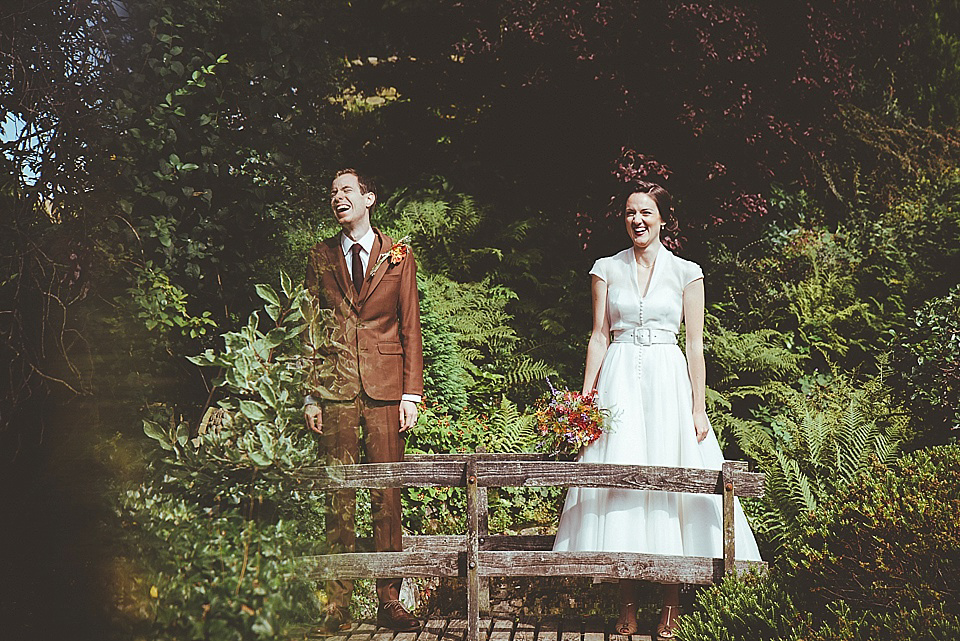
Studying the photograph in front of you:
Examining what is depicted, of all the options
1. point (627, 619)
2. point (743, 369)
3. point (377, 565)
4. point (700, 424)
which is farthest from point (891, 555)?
point (743, 369)

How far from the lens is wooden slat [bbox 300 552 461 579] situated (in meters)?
1.59

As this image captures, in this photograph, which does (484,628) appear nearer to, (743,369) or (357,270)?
(357,270)

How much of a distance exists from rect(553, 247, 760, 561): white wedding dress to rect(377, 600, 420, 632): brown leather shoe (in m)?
0.93

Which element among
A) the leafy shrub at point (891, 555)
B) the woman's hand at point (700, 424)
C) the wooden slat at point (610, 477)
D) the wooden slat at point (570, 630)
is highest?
the woman's hand at point (700, 424)

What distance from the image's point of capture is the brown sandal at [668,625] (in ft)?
14.6

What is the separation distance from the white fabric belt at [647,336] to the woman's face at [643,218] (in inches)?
17.5

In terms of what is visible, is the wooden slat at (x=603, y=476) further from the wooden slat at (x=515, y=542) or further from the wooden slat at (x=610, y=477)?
the wooden slat at (x=515, y=542)

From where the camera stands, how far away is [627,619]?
459 cm

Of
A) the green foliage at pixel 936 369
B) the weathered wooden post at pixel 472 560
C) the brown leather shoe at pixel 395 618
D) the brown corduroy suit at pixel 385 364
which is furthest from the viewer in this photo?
the green foliage at pixel 936 369

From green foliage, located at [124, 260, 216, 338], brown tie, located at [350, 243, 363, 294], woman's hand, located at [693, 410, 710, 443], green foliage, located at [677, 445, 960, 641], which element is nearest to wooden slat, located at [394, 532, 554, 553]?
woman's hand, located at [693, 410, 710, 443]

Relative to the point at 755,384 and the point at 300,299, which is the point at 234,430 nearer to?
the point at 300,299

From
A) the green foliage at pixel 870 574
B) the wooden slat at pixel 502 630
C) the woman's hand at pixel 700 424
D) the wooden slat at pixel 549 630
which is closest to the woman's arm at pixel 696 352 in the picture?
the woman's hand at pixel 700 424

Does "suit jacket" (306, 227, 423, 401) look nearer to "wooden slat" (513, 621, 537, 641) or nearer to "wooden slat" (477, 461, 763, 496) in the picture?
"wooden slat" (477, 461, 763, 496)

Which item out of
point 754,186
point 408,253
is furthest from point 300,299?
point 754,186
